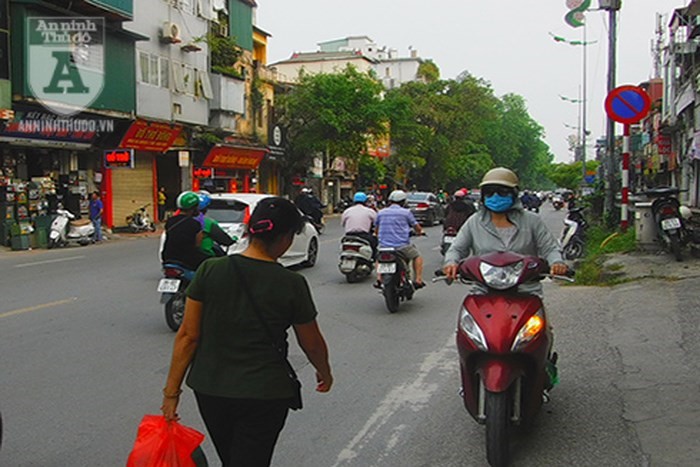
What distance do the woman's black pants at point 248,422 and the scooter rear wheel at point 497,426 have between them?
1481 mm

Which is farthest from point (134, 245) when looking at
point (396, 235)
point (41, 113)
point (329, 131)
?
point (329, 131)

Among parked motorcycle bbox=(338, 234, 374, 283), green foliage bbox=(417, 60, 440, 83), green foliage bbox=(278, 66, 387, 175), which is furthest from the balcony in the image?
green foliage bbox=(417, 60, 440, 83)

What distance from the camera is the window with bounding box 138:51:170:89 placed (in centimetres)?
2800

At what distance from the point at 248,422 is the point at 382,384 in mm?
3324

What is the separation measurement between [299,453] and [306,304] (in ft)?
6.20

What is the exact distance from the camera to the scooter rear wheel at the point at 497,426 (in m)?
4.18

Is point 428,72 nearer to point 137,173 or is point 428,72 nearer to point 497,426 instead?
point 137,173

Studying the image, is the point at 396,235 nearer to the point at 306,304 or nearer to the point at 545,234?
the point at 545,234

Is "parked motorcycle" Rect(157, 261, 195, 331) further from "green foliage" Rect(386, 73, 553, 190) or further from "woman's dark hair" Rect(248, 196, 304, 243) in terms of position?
"green foliage" Rect(386, 73, 553, 190)

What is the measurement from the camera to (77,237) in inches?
864

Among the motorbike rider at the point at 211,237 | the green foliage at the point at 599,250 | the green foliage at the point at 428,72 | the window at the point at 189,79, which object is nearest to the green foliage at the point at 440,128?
the green foliage at the point at 428,72

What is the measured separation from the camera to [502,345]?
423 centimetres

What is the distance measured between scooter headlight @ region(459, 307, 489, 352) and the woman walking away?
4.63 ft

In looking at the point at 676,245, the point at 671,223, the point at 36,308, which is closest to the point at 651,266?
the point at 676,245
